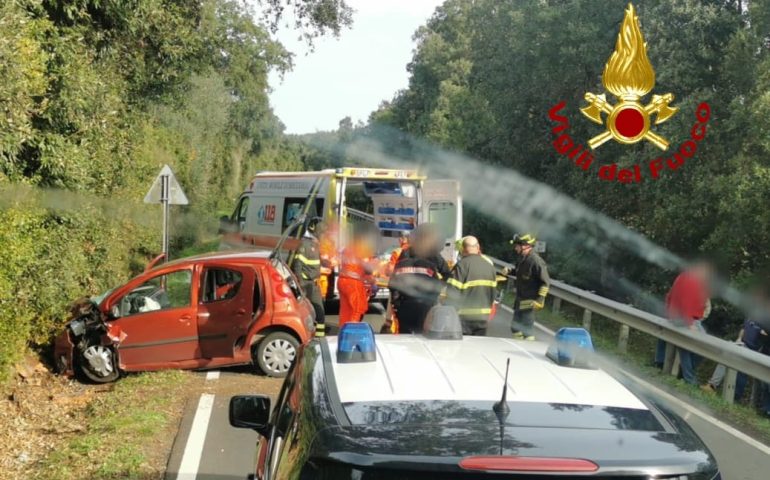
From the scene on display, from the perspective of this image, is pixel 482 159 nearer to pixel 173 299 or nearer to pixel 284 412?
pixel 173 299

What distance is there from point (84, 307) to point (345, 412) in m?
8.14

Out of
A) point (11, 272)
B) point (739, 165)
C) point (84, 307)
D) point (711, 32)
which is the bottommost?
point (84, 307)

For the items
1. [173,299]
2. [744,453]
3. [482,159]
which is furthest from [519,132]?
[744,453]

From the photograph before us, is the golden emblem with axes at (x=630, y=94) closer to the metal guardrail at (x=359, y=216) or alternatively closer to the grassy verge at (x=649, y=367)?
the grassy verge at (x=649, y=367)

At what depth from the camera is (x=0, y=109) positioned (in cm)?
673

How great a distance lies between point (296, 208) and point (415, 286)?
9038 mm

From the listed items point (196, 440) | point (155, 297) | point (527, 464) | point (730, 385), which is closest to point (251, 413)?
point (527, 464)

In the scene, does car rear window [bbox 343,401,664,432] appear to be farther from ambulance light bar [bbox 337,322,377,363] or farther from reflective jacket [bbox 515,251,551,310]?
reflective jacket [bbox 515,251,551,310]

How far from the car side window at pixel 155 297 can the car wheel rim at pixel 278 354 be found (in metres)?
1.10

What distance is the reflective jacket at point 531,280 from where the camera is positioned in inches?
383

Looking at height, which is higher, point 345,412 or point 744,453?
point 345,412

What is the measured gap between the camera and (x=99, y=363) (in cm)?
939

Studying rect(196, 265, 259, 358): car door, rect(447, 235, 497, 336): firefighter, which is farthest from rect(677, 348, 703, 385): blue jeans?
rect(196, 265, 259, 358): car door

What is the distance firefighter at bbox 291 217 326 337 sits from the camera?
11.6 metres
